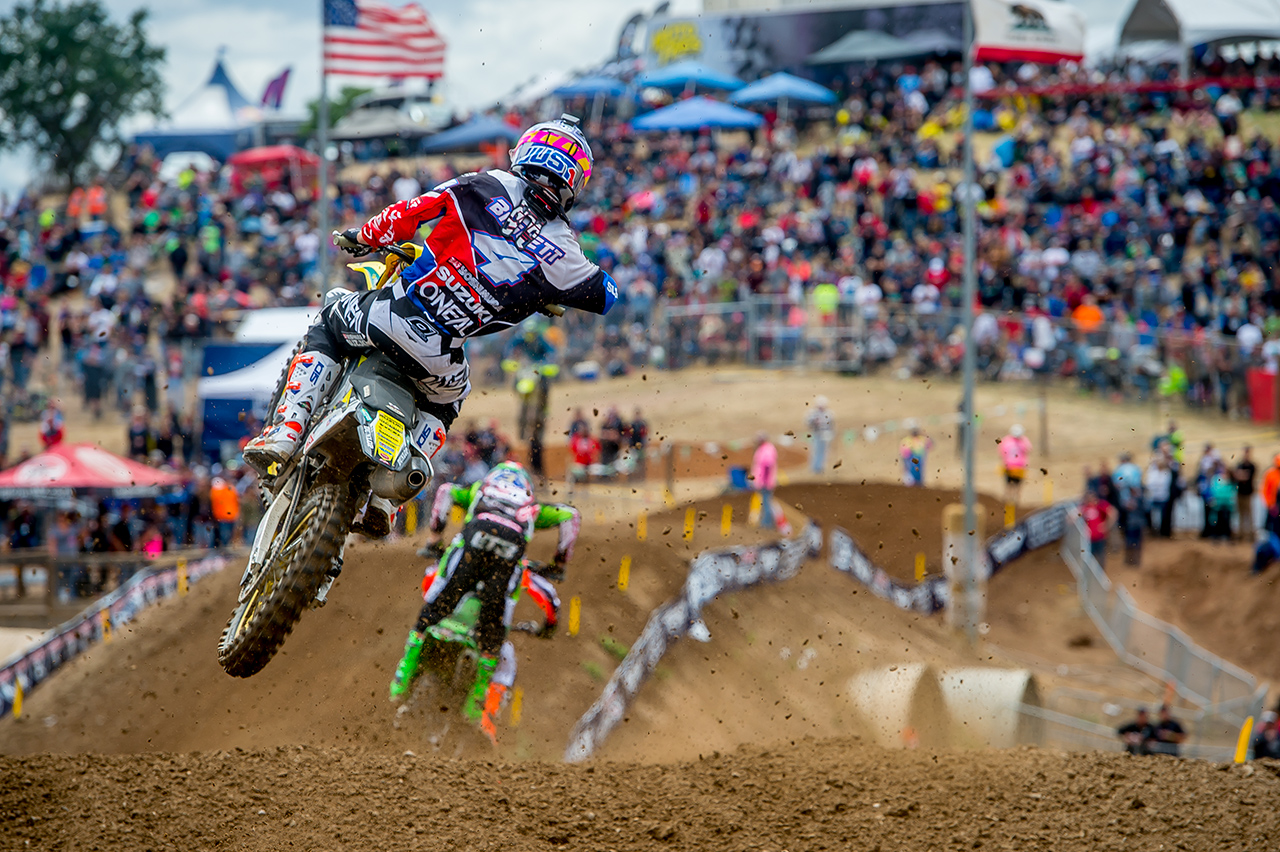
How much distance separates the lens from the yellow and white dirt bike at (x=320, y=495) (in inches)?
245

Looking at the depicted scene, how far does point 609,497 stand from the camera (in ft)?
59.8

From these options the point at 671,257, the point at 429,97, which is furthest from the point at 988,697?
the point at 429,97

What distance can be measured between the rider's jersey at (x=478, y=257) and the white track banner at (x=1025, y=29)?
1492 centimetres

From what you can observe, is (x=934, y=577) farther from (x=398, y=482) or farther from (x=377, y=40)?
(x=398, y=482)

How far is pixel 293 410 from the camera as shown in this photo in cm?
694

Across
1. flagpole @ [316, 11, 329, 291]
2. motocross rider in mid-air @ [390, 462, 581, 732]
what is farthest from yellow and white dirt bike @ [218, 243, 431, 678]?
flagpole @ [316, 11, 329, 291]

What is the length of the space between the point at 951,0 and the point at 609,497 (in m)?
24.3

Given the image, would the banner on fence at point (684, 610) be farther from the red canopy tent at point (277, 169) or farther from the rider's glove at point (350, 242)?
the red canopy tent at point (277, 169)

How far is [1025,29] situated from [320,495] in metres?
21.1

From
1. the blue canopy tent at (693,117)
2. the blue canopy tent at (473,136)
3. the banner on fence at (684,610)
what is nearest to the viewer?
the banner on fence at (684,610)

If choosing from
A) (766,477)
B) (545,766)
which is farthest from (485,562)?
(766,477)

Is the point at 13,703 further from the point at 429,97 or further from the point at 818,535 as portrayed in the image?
the point at 429,97

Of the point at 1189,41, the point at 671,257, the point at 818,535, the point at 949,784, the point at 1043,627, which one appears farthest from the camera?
the point at 1189,41

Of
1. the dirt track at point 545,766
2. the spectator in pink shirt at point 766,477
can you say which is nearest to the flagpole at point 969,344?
the spectator in pink shirt at point 766,477
